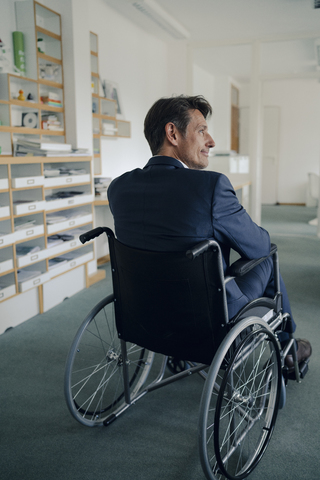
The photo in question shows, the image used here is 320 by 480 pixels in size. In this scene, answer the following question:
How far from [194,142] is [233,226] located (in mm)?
380

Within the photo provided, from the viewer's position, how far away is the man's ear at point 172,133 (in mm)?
1555

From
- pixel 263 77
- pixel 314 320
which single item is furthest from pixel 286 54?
pixel 314 320

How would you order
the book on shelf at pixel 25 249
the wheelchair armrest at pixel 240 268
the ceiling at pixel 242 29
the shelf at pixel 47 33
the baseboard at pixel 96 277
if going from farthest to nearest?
the ceiling at pixel 242 29
the baseboard at pixel 96 277
the shelf at pixel 47 33
the book on shelf at pixel 25 249
the wheelchair armrest at pixel 240 268

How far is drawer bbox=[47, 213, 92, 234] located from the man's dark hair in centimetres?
175

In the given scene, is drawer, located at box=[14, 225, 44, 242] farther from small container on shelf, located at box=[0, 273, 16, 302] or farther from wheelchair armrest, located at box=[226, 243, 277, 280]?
wheelchair armrest, located at box=[226, 243, 277, 280]

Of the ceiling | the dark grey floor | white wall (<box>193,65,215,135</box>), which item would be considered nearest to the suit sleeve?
the dark grey floor

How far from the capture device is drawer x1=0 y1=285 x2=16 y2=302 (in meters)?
2.67

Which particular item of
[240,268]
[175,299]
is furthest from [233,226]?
[175,299]

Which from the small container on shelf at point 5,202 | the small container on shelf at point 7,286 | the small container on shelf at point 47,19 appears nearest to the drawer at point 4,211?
the small container on shelf at point 5,202

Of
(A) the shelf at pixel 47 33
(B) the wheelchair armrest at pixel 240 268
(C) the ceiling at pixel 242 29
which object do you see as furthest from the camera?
(C) the ceiling at pixel 242 29

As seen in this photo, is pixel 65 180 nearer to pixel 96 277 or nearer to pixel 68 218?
pixel 68 218

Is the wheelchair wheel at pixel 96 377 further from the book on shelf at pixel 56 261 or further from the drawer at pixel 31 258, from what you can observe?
the book on shelf at pixel 56 261

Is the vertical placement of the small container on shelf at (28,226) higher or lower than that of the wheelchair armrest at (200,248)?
lower

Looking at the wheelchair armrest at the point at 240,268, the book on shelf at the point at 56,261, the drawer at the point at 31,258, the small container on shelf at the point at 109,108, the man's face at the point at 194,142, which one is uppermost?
the small container on shelf at the point at 109,108
